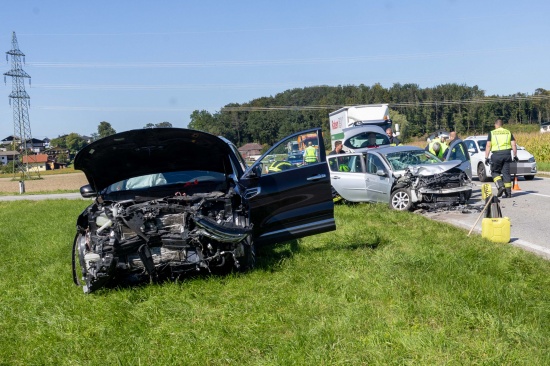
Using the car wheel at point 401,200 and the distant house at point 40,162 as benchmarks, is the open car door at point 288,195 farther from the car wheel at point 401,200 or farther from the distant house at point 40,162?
the distant house at point 40,162

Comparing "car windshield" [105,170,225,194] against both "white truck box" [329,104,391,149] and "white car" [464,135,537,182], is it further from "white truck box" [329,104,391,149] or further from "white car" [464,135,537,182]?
"white truck box" [329,104,391,149]

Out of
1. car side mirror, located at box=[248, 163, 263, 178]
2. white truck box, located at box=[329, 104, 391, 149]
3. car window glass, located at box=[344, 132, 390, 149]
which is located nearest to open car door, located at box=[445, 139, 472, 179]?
car window glass, located at box=[344, 132, 390, 149]

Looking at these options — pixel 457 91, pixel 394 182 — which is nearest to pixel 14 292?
pixel 394 182

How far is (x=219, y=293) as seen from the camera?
6.05 metres

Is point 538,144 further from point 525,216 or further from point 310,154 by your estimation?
point 310,154

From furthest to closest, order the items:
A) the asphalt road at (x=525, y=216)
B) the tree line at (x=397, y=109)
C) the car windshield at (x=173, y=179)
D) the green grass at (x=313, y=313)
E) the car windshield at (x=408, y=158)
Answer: the tree line at (x=397, y=109)
the car windshield at (x=408, y=158)
the asphalt road at (x=525, y=216)
the car windshield at (x=173, y=179)
the green grass at (x=313, y=313)

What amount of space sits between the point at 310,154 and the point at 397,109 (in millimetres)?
89083

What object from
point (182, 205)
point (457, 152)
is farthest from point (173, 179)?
point (457, 152)

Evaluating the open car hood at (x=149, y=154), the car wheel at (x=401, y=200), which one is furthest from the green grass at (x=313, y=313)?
the car wheel at (x=401, y=200)

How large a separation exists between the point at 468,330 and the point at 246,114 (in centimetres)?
6864

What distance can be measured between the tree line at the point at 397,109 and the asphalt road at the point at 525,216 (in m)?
48.0

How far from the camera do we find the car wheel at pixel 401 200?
12328 millimetres

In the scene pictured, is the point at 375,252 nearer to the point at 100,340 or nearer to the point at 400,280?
the point at 400,280

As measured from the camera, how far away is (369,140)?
2119 cm
